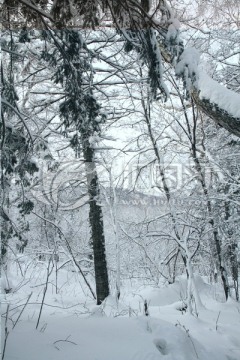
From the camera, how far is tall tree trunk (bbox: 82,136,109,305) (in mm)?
8812

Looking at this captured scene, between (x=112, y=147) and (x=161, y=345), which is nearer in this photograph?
(x=161, y=345)

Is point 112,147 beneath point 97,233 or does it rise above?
above

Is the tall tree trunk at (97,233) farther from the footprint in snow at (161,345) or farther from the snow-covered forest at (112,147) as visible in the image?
the footprint in snow at (161,345)

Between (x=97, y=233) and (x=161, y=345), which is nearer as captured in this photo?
(x=161, y=345)

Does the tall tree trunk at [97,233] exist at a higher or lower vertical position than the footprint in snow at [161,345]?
higher

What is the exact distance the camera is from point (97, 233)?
9133 mm

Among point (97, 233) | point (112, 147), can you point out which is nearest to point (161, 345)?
point (97, 233)

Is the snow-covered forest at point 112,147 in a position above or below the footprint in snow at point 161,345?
above

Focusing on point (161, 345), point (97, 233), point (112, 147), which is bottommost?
point (161, 345)

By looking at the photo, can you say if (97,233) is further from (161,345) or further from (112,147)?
(161,345)

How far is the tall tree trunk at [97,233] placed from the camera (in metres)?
8.81

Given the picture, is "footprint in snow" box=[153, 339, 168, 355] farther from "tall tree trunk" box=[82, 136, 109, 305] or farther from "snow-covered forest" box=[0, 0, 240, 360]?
"tall tree trunk" box=[82, 136, 109, 305]

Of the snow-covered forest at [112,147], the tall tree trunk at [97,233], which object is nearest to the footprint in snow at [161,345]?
the snow-covered forest at [112,147]

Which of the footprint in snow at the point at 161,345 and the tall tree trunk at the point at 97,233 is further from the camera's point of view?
the tall tree trunk at the point at 97,233
